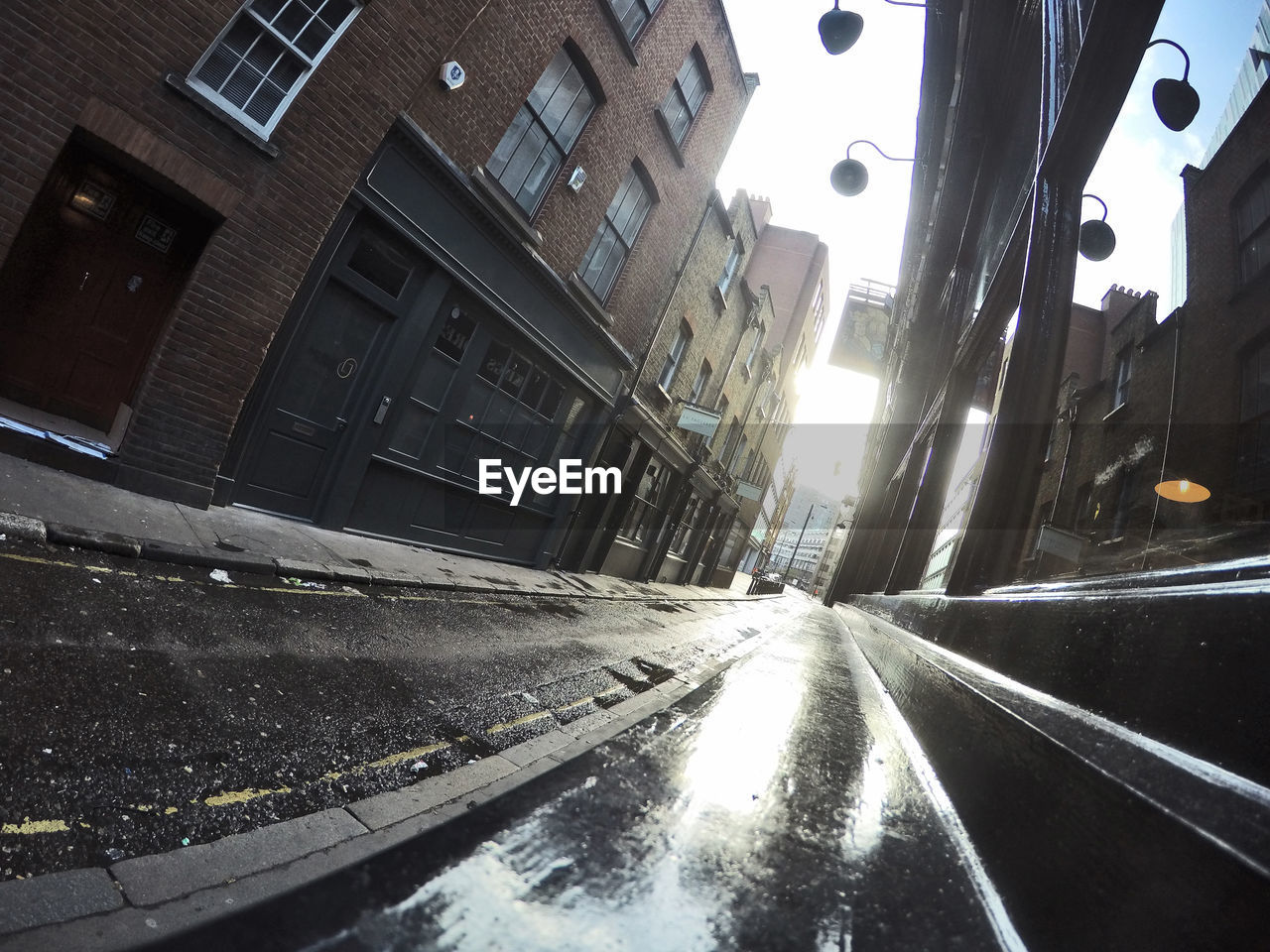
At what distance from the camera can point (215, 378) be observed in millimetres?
5828

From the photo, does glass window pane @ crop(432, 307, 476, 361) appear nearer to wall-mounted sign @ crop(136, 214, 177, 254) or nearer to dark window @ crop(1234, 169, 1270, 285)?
wall-mounted sign @ crop(136, 214, 177, 254)

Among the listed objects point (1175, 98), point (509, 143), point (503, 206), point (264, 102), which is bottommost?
point (1175, 98)

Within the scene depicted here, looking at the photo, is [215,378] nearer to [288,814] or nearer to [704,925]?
[288,814]

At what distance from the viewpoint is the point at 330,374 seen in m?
7.04

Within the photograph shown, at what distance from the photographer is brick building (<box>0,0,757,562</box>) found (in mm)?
5148

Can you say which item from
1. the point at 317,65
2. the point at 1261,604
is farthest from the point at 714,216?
the point at 1261,604

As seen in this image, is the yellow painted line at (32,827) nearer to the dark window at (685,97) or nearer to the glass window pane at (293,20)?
the glass window pane at (293,20)

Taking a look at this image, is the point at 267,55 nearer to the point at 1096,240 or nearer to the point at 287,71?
the point at 287,71

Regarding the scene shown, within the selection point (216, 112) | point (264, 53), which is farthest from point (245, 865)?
point (264, 53)

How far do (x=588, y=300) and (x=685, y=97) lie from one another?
16.9 feet

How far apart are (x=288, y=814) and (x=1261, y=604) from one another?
2357 millimetres

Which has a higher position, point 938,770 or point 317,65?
point 317,65

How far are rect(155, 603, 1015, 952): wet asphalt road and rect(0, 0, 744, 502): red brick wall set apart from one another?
667cm

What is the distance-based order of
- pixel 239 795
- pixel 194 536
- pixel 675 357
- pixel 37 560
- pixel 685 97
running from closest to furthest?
pixel 239 795
pixel 37 560
pixel 194 536
pixel 685 97
pixel 675 357
